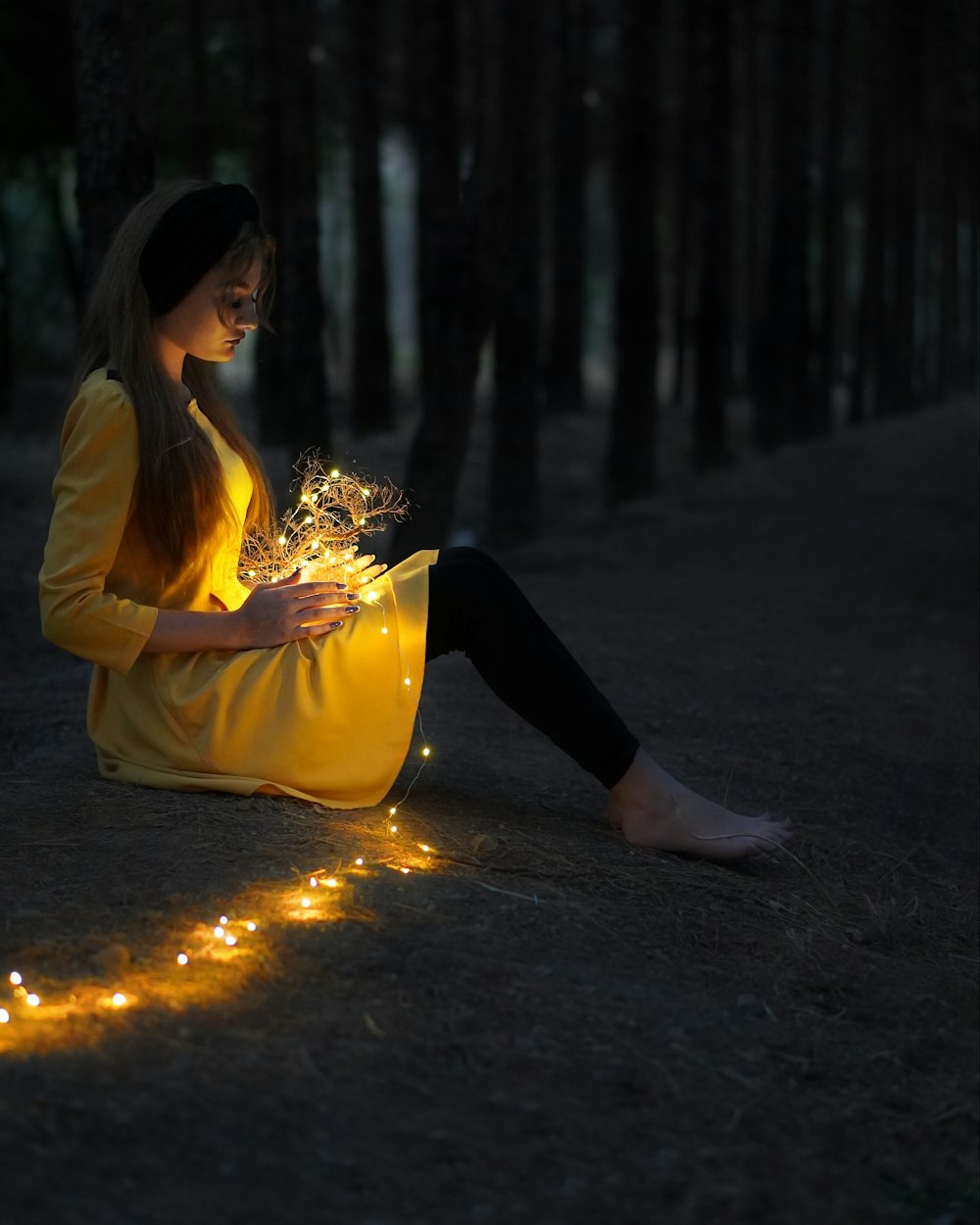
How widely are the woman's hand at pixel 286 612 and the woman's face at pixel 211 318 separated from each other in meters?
0.66

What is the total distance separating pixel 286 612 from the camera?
429cm

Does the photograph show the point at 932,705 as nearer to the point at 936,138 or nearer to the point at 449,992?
the point at 449,992

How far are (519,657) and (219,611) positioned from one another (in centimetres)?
87

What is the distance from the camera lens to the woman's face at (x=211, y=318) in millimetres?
4230

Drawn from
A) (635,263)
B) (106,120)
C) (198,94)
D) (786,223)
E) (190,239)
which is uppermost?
(198,94)

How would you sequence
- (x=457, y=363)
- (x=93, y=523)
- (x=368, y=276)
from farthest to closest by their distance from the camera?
1. (x=368, y=276)
2. (x=457, y=363)
3. (x=93, y=523)

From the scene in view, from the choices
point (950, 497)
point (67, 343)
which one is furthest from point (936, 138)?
point (950, 497)

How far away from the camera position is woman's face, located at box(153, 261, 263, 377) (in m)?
4.23

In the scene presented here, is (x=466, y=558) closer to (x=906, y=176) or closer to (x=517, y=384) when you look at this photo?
(x=517, y=384)

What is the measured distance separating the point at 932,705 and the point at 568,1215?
5269 millimetres

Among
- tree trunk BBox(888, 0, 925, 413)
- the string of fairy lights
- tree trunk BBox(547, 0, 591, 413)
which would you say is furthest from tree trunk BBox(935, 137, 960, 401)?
the string of fairy lights

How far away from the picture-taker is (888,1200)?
2834 mm

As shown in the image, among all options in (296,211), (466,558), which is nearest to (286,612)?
(466,558)

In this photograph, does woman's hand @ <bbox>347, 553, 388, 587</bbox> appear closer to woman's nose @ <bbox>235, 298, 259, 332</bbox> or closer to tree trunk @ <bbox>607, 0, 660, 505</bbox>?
woman's nose @ <bbox>235, 298, 259, 332</bbox>
